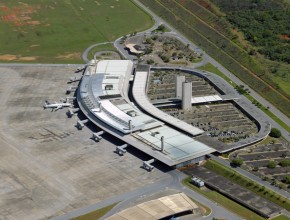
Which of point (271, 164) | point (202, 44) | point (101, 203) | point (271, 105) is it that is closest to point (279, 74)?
point (271, 105)

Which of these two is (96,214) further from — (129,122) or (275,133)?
(275,133)

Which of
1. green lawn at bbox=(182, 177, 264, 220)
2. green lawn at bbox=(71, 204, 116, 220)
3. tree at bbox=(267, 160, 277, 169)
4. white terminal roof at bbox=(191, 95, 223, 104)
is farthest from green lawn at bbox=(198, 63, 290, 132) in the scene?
green lawn at bbox=(71, 204, 116, 220)

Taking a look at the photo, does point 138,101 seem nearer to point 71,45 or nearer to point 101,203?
point 101,203

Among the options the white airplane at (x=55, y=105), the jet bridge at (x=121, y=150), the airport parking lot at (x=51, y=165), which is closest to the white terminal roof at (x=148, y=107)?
the airport parking lot at (x=51, y=165)

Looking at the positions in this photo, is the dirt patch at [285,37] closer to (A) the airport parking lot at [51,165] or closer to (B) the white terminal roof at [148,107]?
(B) the white terminal roof at [148,107]

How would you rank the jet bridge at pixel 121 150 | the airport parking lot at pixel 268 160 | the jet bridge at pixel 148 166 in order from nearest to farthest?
the airport parking lot at pixel 268 160 → the jet bridge at pixel 148 166 → the jet bridge at pixel 121 150

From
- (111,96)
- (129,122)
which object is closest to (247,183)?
(129,122)

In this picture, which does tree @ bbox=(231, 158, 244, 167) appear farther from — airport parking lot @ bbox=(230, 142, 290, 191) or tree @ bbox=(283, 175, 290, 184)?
tree @ bbox=(283, 175, 290, 184)
